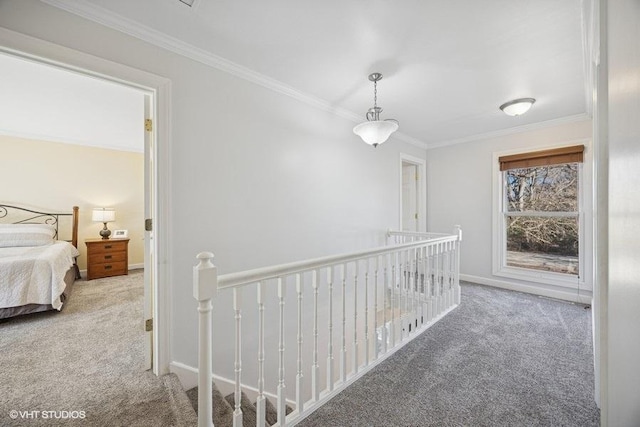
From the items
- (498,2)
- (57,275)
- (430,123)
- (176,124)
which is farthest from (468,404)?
(57,275)

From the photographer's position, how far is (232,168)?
218 cm

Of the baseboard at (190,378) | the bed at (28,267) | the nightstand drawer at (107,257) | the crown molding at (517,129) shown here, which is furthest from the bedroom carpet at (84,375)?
the crown molding at (517,129)

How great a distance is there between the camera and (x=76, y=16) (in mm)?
1522

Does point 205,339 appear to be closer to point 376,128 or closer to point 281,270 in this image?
point 281,270

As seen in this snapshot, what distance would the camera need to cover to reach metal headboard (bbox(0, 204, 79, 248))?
3839mm

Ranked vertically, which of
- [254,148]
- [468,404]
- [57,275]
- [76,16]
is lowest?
[468,404]

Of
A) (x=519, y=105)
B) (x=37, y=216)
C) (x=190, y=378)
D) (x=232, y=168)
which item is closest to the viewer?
(x=190, y=378)

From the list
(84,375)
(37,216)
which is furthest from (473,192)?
(37,216)

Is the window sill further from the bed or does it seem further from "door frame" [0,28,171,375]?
the bed

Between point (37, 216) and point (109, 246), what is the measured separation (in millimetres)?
1113

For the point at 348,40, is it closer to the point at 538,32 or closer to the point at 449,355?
the point at 538,32

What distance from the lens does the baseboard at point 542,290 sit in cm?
319

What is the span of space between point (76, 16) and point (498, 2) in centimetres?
258

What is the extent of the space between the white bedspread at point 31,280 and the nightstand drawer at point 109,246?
129cm
